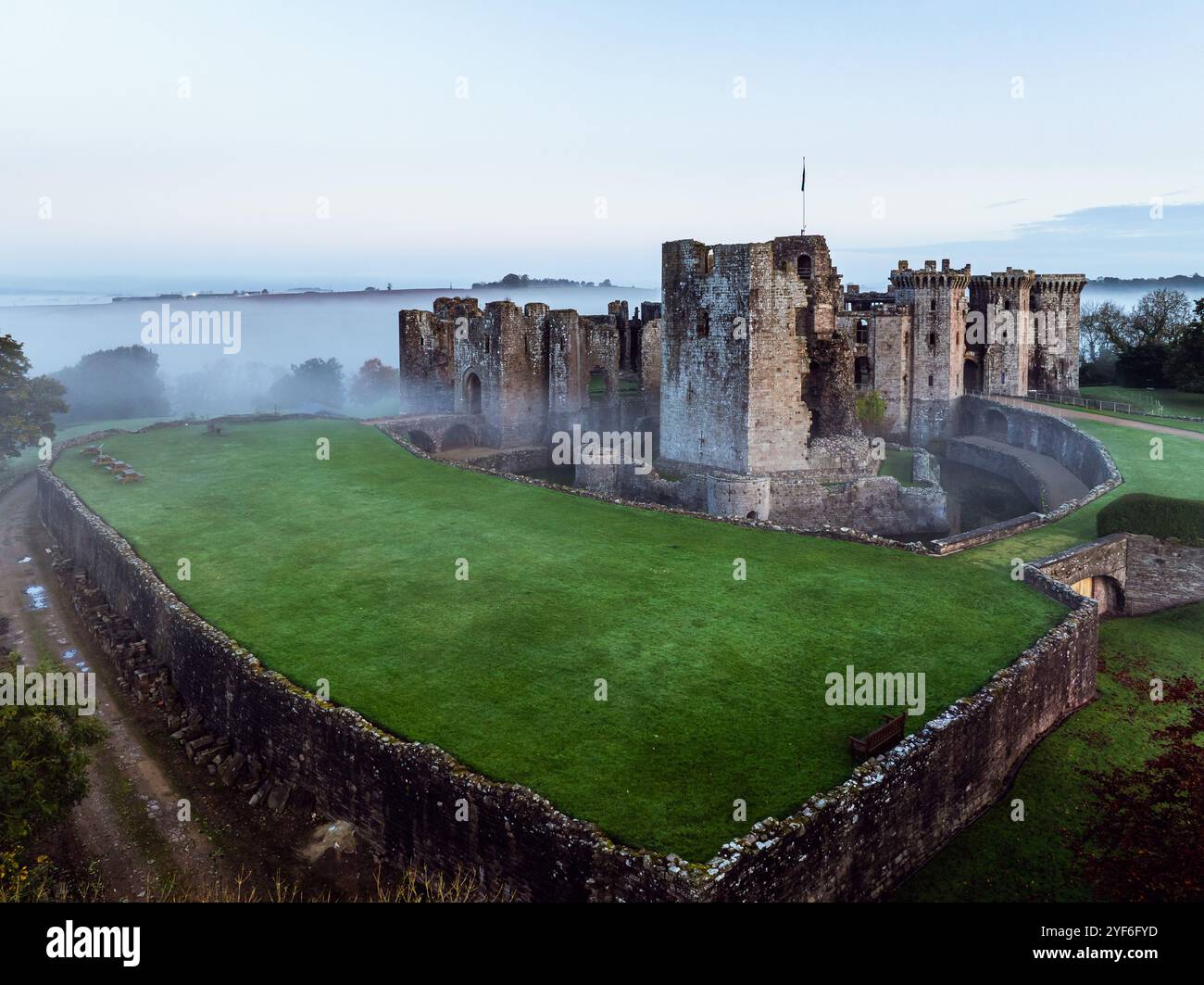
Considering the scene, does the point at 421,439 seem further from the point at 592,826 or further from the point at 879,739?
the point at 592,826

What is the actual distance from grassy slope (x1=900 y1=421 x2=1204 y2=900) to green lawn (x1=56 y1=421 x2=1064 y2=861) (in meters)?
1.91

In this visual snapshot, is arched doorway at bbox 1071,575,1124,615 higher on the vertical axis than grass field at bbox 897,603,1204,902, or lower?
higher

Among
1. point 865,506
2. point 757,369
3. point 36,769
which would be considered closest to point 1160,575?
point 865,506

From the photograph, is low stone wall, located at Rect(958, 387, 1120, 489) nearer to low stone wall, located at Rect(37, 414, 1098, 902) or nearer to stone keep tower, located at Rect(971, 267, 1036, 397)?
stone keep tower, located at Rect(971, 267, 1036, 397)

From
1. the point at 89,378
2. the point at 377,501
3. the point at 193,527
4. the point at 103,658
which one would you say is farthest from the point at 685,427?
the point at 89,378

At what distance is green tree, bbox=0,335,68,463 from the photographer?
37.4 metres

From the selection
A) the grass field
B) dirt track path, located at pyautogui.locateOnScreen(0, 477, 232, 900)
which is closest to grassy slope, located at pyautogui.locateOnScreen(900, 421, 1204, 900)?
the grass field

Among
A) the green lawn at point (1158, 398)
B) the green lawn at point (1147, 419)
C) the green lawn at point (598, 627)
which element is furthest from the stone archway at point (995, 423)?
the green lawn at point (598, 627)

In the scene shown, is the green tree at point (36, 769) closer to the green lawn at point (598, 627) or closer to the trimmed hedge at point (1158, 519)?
the green lawn at point (598, 627)

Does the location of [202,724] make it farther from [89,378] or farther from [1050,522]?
[89,378]

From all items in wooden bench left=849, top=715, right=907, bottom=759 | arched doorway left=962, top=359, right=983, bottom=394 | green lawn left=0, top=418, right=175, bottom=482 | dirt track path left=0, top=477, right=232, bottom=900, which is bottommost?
dirt track path left=0, top=477, right=232, bottom=900

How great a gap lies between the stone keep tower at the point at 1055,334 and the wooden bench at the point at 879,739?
147 ft
